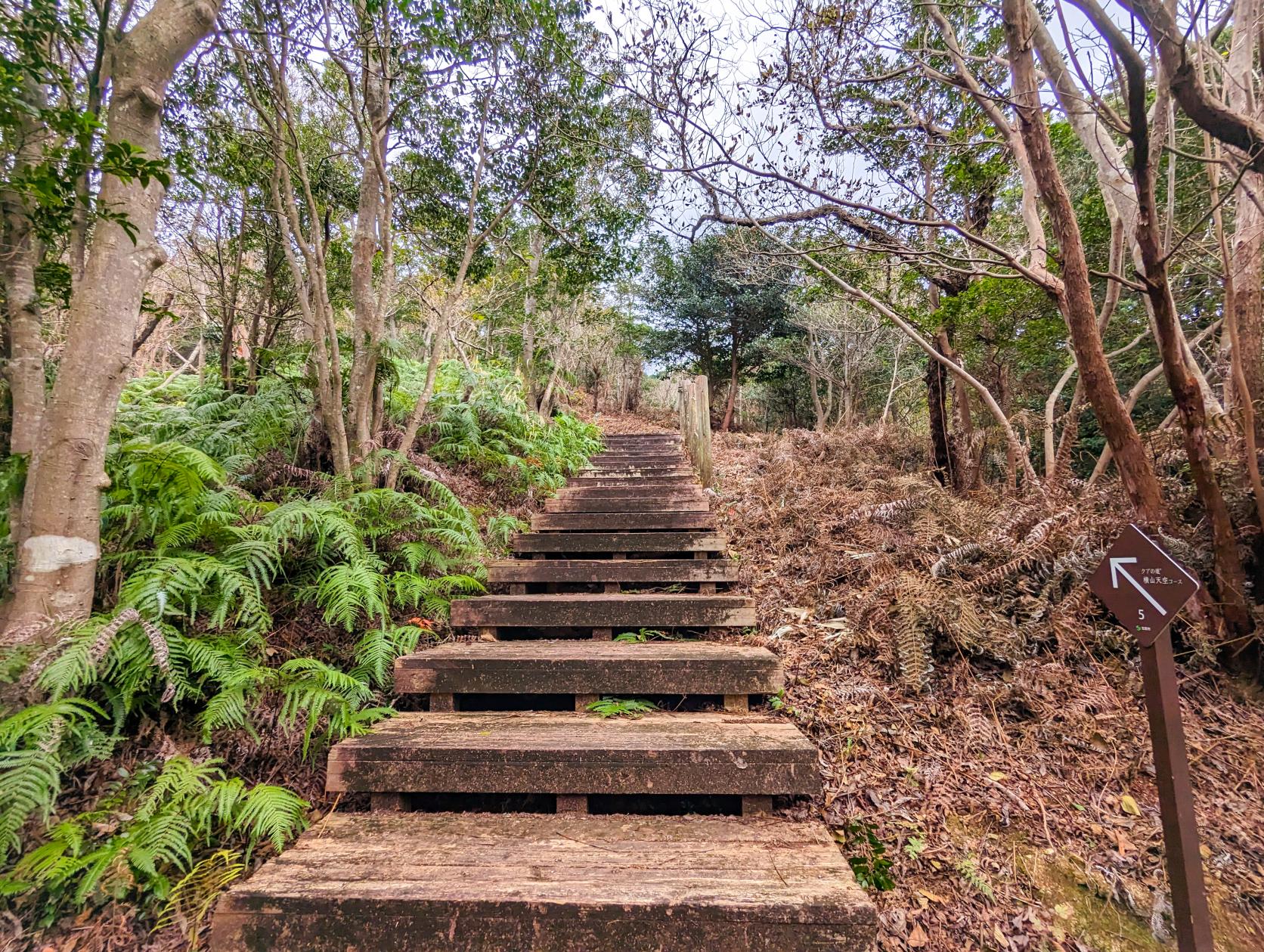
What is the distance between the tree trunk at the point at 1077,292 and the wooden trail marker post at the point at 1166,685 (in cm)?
178

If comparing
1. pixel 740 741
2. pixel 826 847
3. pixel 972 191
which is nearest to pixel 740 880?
pixel 826 847

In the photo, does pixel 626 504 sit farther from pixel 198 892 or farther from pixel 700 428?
pixel 198 892

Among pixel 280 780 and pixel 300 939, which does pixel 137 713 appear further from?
pixel 300 939

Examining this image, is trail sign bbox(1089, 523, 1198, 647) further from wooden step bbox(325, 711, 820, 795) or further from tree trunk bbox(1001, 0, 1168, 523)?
tree trunk bbox(1001, 0, 1168, 523)

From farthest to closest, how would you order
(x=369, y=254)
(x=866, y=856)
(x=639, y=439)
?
(x=639, y=439) → (x=369, y=254) → (x=866, y=856)

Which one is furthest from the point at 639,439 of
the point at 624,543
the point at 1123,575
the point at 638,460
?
the point at 1123,575

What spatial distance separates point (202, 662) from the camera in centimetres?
189

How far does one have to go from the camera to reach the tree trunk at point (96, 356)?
1872 mm

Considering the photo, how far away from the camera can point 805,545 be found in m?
3.95

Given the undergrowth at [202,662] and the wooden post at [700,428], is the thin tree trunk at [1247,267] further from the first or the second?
the undergrowth at [202,662]

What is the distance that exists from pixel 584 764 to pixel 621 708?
1.34 ft

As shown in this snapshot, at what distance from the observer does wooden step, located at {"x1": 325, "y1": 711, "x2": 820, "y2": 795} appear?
173 cm

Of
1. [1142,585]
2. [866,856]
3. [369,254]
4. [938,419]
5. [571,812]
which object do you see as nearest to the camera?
→ [1142,585]

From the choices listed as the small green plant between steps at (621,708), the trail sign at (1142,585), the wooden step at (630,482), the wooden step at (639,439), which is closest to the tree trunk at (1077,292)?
the trail sign at (1142,585)
